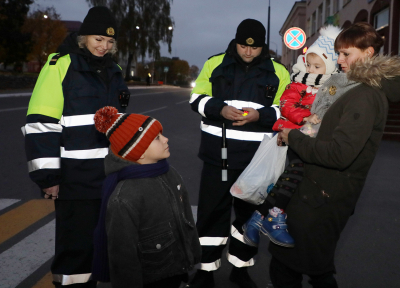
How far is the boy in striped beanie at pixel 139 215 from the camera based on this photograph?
2.12m

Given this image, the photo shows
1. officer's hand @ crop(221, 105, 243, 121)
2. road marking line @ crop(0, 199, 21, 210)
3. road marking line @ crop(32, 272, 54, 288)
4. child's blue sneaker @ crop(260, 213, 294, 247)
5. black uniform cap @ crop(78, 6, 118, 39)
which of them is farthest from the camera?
road marking line @ crop(0, 199, 21, 210)

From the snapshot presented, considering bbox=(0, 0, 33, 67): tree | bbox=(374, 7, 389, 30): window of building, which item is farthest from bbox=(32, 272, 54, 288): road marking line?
bbox=(0, 0, 33, 67): tree

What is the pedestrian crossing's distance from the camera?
3418mm

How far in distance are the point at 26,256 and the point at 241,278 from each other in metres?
1.97

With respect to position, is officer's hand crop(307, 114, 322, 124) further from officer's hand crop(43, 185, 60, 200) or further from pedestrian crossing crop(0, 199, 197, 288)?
pedestrian crossing crop(0, 199, 197, 288)

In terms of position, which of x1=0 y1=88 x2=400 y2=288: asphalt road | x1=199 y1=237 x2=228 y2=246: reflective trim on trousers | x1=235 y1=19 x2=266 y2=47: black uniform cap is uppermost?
x1=235 y1=19 x2=266 y2=47: black uniform cap

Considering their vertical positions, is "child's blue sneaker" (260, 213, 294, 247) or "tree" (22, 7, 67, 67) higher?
"tree" (22, 7, 67, 67)

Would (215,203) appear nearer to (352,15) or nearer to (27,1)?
(352,15)

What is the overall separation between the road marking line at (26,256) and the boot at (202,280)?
1366mm

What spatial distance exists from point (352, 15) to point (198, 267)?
2391 cm

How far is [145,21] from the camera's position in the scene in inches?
1773

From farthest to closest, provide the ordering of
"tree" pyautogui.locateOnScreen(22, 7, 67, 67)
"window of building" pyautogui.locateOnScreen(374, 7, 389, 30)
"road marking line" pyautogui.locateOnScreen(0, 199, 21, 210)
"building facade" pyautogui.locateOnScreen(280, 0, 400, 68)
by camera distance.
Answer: "tree" pyautogui.locateOnScreen(22, 7, 67, 67) < "window of building" pyautogui.locateOnScreen(374, 7, 389, 30) < "building facade" pyautogui.locateOnScreen(280, 0, 400, 68) < "road marking line" pyautogui.locateOnScreen(0, 199, 21, 210)

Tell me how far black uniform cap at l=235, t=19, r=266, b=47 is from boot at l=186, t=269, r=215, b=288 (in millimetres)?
1865

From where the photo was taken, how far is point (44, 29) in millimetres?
43156
